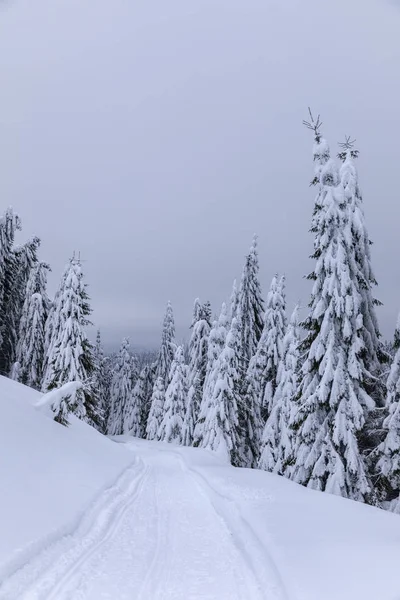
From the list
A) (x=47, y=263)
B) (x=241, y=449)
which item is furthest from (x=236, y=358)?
(x=47, y=263)

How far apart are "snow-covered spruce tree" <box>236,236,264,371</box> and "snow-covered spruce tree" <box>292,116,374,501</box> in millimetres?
18490

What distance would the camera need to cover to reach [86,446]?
15.2 metres

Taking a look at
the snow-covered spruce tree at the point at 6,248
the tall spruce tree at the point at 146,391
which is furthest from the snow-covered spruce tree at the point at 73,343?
the tall spruce tree at the point at 146,391

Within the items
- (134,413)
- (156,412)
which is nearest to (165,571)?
(156,412)

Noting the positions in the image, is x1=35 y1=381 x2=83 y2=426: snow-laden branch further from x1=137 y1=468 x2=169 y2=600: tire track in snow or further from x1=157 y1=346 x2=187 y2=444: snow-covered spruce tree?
x1=157 y1=346 x2=187 y2=444: snow-covered spruce tree

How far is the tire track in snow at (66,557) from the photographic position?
16.6 ft

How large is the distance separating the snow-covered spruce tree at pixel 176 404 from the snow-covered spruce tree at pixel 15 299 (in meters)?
14.5

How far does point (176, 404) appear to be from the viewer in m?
40.6

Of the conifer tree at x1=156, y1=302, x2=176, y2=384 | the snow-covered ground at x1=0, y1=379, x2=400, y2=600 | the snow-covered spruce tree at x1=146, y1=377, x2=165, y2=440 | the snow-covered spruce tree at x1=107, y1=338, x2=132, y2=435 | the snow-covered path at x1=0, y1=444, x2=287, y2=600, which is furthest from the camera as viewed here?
the snow-covered spruce tree at x1=107, y1=338, x2=132, y2=435

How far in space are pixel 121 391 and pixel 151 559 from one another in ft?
174

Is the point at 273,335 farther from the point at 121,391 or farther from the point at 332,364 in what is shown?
the point at 121,391

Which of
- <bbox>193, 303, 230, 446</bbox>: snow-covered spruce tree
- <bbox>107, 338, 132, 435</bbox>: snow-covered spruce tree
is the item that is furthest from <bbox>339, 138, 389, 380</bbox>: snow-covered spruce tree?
<bbox>107, 338, 132, 435</bbox>: snow-covered spruce tree

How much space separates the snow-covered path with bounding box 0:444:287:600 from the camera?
541 cm

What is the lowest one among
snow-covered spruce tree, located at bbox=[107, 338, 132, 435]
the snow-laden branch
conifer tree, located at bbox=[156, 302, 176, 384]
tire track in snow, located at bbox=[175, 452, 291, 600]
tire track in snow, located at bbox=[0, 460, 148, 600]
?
tire track in snow, located at bbox=[0, 460, 148, 600]
